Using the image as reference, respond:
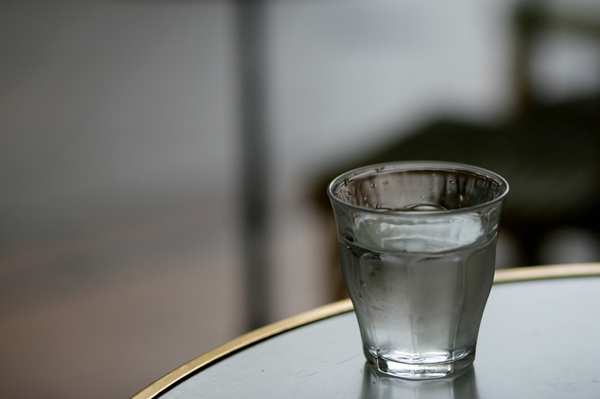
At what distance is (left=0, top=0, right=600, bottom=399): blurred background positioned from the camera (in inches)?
33.4

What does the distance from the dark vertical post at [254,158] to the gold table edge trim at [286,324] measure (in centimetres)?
63

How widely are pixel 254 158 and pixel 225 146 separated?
12.6 inches

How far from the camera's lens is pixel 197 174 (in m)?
1.46

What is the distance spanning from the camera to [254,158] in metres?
1.23

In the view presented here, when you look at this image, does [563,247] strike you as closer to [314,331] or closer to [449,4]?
[314,331]

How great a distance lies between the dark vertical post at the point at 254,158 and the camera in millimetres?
1045

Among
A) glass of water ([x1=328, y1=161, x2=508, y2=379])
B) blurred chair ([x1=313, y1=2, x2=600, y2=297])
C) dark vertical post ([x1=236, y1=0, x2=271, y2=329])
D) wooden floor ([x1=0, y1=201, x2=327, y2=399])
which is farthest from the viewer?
dark vertical post ([x1=236, y1=0, x2=271, y2=329])

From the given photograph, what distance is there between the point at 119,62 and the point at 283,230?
2.46 feet

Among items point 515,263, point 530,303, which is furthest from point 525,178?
point 530,303

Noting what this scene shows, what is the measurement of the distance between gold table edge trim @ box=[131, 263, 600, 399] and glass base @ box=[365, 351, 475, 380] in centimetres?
7

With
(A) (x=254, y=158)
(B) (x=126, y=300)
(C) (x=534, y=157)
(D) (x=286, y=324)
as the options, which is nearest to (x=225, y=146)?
(A) (x=254, y=158)

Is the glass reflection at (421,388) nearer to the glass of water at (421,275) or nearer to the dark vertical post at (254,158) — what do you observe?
the glass of water at (421,275)

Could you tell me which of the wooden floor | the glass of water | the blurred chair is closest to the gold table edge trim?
the glass of water

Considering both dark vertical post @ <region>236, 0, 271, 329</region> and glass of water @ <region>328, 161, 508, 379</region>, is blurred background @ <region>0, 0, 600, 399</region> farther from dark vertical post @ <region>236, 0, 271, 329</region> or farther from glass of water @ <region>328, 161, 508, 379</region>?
glass of water @ <region>328, 161, 508, 379</region>
